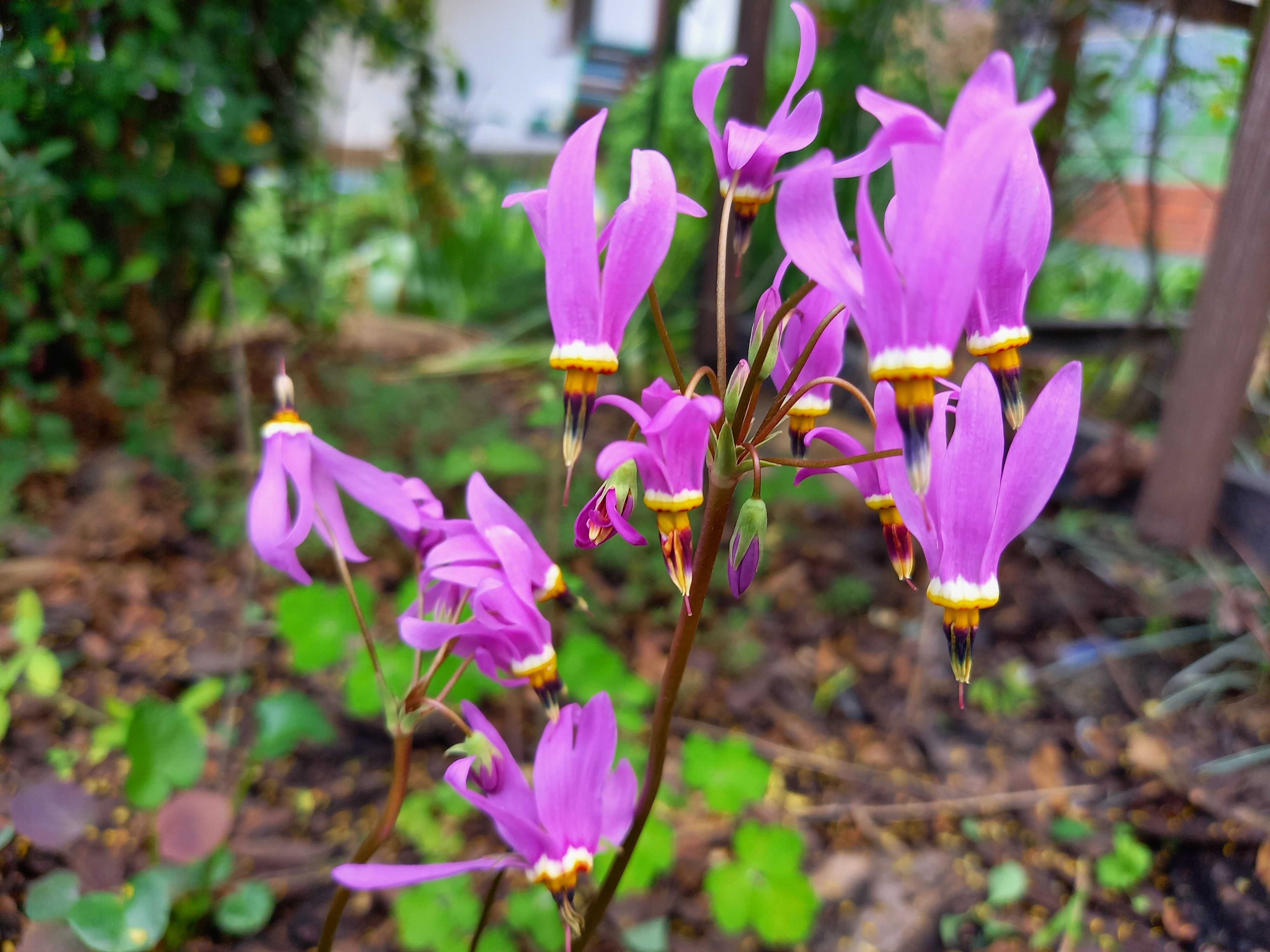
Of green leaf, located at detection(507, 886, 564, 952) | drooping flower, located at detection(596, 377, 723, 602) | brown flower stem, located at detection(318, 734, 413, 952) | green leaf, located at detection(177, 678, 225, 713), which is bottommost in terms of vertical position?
green leaf, located at detection(507, 886, 564, 952)

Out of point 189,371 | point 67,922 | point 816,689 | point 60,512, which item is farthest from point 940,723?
point 189,371

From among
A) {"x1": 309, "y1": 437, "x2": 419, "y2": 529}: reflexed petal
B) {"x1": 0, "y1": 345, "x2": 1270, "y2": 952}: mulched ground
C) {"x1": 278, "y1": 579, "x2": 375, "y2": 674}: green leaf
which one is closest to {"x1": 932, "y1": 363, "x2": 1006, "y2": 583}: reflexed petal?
{"x1": 309, "y1": 437, "x2": 419, "y2": 529}: reflexed petal

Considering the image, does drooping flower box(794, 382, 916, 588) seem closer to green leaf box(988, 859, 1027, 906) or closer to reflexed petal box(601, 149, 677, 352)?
reflexed petal box(601, 149, 677, 352)

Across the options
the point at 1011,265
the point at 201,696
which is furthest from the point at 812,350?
the point at 201,696

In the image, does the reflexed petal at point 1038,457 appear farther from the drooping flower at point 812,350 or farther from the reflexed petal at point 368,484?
the reflexed petal at point 368,484

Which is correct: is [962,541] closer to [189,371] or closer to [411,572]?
[411,572]

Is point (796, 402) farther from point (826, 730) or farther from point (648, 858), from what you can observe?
point (826, 730)

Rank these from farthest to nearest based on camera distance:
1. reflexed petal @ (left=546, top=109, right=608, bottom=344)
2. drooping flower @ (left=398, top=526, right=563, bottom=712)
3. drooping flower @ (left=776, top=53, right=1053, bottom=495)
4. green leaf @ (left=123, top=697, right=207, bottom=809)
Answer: green leaf @ (left=123, top=697, right=207, bottom=809) → drooping flower @ (left=398, top=526, right=563, bottom=712) → reflexed petal @ (left=546, top=109, right=608, bottom=344) → drooping flower @ (left=776, top=53, right=1053, bottom=495)
